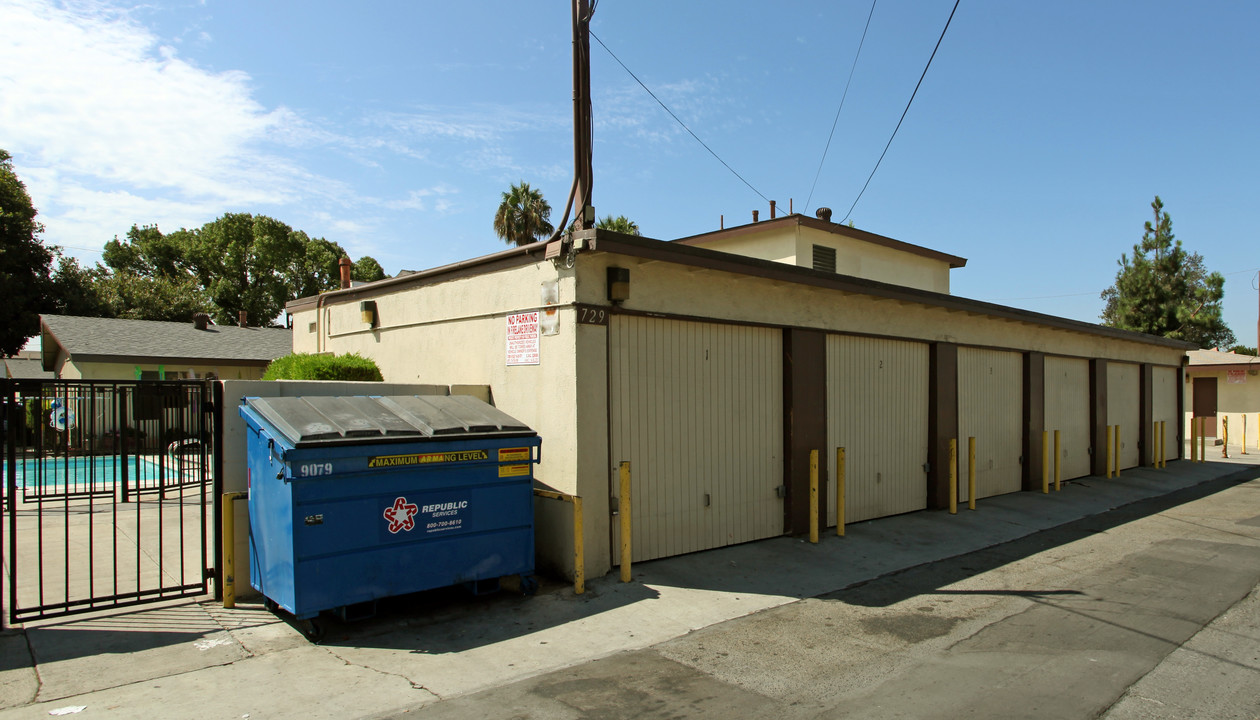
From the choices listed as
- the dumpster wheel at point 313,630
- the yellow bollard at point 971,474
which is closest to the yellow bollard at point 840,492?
the yellow bollard at point 971,474

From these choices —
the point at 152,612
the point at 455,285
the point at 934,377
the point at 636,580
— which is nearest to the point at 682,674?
the point at 636,580

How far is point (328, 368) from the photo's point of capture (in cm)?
937

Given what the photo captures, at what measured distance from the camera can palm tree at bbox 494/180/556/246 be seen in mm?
32438

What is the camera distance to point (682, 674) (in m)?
4.99

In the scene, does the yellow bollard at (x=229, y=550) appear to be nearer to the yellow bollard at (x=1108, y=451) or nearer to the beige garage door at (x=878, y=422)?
the beige garage door at (x=878, y=422)

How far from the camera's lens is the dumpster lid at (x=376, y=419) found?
562cm

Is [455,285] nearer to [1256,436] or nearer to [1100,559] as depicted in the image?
[1100,559]

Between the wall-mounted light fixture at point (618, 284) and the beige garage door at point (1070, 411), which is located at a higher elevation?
the wall-mounted light fixture at point (618, 284)

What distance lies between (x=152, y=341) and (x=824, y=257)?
2121 cm

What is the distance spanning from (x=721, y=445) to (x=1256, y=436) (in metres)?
26.6

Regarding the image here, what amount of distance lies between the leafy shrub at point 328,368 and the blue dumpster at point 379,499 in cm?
314

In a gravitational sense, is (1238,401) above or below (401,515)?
below

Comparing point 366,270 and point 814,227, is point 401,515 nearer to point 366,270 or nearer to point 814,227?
point 814,227

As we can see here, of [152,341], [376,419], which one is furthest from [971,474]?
[152,341]
